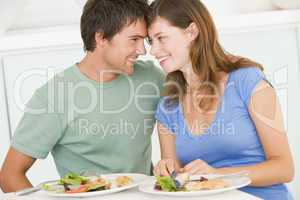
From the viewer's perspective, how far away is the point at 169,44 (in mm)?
1776

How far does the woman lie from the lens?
1.66 metres

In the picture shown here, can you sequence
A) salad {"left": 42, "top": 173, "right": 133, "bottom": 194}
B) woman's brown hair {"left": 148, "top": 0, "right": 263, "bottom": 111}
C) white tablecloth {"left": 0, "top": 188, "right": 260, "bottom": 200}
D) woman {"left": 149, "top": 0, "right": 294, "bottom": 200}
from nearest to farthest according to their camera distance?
white tablecloth {"left": 0, "top": 188, "right": 260, "bottom": 200}
salad {"left": 42, "top": 173, "right": 133, "bottom": 194}
woman {"left": 149, "top": 0, "right": 294, "bottom": 200}
woman's brown hair {"left": 148, "top": 0, "right": 263, "bottom": 111}

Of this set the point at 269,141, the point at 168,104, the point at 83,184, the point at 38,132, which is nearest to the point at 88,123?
the point at 38,132

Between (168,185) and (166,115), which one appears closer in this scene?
(168,185)

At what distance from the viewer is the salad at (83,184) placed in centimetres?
138

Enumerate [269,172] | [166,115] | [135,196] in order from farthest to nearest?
[166,115] → [269,172] → [135,196]

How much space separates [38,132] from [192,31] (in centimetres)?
56

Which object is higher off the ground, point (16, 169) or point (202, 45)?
point (202, 45)

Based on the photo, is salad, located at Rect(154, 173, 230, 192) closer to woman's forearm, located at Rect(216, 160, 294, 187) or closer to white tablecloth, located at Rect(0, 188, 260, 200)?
white tablecloth, located at Rect(0, 188, 260, 200)

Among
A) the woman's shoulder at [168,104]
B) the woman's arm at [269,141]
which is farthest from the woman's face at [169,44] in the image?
the woman's arm at [269,141]

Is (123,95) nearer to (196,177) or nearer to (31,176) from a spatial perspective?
(196,177)

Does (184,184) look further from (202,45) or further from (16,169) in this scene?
(16,169)

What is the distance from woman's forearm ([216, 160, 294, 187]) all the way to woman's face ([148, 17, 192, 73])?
15.2 inches

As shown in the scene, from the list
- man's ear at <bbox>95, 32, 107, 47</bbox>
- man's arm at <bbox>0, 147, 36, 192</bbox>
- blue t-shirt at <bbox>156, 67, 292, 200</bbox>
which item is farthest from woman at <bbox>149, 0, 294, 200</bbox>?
man's arm at <bbox>0, 147, 36, 192</bbox>
